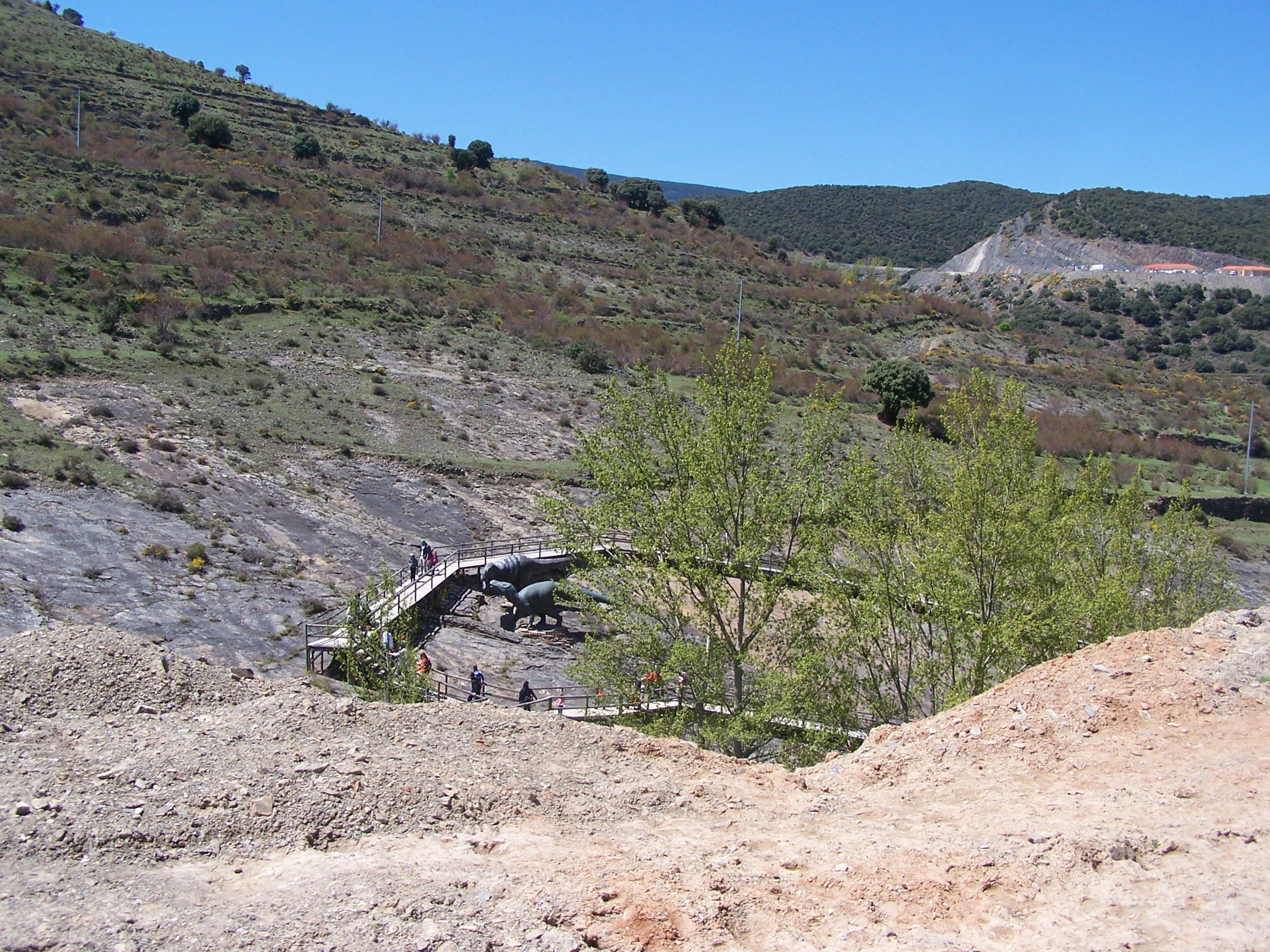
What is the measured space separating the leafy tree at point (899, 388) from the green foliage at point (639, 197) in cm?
5351

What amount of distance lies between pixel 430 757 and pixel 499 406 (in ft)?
127

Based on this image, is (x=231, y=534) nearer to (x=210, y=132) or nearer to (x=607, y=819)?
(x=607, y=819)

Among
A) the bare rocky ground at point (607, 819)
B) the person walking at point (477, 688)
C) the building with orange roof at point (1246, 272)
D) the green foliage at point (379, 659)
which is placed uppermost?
the building with orange roof at point (1246, 272)

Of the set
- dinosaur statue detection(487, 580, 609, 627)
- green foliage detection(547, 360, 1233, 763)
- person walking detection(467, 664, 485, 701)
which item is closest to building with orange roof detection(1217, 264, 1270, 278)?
green foliage detection(547, 360, 1233, 763)

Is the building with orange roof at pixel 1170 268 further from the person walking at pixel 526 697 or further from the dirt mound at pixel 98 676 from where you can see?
the dirt mound at pixel 98 676

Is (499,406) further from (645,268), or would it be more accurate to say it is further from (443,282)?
(645,268)

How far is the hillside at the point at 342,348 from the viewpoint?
86.9 feet

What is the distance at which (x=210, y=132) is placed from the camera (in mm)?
81125

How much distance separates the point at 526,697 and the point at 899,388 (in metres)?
39.0

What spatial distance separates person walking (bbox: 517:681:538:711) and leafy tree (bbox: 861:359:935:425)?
3722 cm

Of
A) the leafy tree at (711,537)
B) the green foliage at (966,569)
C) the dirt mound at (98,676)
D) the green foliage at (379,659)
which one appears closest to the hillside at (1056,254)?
the green foliage at (966,569)

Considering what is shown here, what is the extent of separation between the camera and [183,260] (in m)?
55.5

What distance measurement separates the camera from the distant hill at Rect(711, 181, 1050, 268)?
161500 millimetres

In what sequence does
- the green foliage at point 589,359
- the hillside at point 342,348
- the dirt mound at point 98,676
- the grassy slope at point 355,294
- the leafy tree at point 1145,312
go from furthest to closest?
the leafy tree at point 1145,312 → the green foliage at point 589,359 → the grassy slope at point 355,294 → the hillside at point 342,348 → the dirt mound at point 98,676
